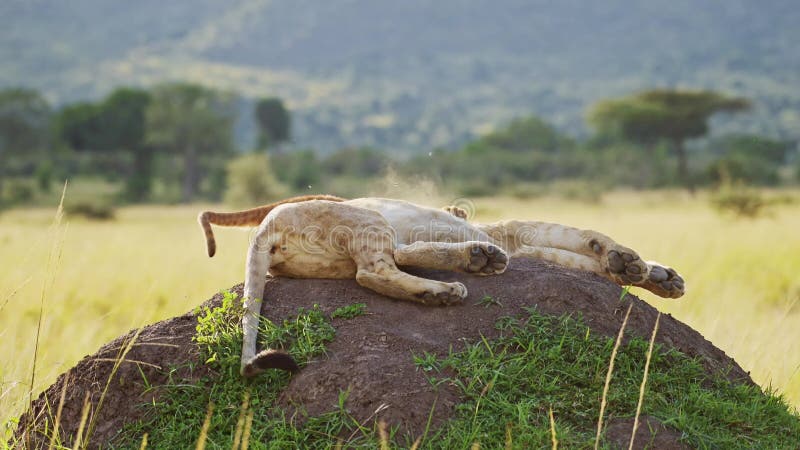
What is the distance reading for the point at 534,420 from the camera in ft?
12.6

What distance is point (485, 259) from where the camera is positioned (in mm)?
4625

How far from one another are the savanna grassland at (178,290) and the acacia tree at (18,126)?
54314 mm

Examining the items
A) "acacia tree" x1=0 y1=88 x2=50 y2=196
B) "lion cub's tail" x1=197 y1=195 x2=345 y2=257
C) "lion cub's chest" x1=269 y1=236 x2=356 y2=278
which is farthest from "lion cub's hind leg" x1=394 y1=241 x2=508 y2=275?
"acacia tree" x1=0 y1=88 x2=50 y2=196

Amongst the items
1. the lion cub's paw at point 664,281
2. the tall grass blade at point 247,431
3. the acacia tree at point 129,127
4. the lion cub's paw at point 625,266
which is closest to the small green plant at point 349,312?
the tall grass blade at point 247,431

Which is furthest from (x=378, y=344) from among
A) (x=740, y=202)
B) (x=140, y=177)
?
(x=140, y=177)

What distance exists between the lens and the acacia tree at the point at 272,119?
86.2 metres

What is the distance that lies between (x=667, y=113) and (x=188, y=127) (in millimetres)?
34927

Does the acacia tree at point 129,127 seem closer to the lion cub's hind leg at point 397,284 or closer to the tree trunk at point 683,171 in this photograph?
the tree trunk at point 683,171

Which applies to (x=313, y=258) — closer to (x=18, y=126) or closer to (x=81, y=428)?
(x=81, y=428)

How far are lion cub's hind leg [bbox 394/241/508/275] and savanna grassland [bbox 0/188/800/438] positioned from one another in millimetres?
1638

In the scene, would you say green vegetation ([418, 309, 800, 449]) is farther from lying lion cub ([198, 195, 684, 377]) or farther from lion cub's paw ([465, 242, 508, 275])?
lying lion cub ([198, 195, 684, 377])

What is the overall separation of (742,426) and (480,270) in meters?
1.50

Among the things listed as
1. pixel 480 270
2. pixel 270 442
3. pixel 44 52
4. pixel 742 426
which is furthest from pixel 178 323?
pixel 44 52

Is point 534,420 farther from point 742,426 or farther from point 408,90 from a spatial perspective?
point 408,90
